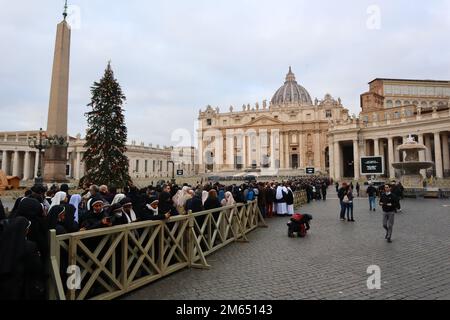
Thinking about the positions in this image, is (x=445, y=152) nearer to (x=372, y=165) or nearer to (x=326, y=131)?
(x=372, y=165)

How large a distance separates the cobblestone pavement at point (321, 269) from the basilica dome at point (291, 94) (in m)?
97.2

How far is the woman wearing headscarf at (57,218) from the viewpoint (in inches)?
182

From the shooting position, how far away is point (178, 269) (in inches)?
267

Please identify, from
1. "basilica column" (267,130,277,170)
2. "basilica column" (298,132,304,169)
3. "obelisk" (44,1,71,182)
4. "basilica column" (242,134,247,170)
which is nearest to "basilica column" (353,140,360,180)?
"basilica column" (298,132,304,169)

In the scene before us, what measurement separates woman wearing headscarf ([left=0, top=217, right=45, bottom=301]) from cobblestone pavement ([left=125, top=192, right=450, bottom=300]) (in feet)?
5.98

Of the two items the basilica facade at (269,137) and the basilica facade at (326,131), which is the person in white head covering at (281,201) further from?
the basilica facade at (269,137)

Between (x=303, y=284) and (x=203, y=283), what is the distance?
1788 millimetres

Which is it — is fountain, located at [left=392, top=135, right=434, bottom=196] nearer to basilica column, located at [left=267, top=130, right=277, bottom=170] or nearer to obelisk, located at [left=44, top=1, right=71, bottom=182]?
obelisk, located at [left=44, top=1, right=71, bottom=182]

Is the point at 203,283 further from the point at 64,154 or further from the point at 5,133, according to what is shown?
the point at 5,133

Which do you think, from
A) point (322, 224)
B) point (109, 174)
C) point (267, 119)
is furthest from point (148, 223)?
point (267, 119)

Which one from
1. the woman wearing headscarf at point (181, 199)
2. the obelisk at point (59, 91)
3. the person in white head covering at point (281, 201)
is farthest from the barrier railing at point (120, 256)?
the obelisk at point (59, 91)

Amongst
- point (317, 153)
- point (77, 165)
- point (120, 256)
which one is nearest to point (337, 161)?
point (317, 153)

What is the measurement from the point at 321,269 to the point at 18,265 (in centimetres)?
535

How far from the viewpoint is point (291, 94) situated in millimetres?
106875
